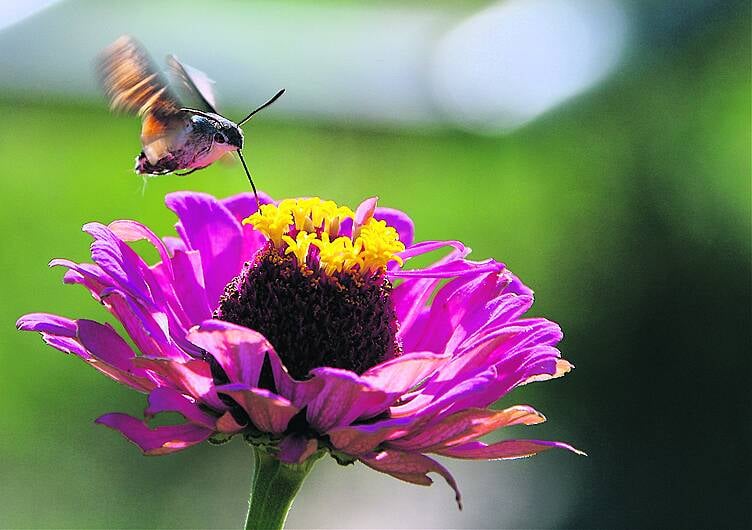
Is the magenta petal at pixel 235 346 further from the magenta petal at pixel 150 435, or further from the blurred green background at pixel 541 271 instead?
the blurred green background at pixel 541 271

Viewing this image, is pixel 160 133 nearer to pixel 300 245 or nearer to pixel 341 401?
pixel 300 245

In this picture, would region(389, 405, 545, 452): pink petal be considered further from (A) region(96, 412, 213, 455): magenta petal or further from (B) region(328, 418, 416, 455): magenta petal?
(A) region(96, 412, 213, 455): magenta petal

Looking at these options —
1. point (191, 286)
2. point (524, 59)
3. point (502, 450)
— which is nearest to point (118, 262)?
point (191, 286)

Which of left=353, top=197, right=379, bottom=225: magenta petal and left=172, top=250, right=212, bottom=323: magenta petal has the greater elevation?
left=353, top=197, right=379, bottom=225: magenta petal

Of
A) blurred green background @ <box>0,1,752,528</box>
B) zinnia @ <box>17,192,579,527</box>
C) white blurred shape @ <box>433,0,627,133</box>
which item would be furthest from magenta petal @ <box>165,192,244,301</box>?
white blurred shape @ <box>433,0,627,133</box>

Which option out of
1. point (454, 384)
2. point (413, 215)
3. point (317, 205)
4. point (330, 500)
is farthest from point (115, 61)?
point (413, 215)

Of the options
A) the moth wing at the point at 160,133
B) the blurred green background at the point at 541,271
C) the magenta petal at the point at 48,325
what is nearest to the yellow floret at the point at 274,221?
the moth wing at the point at 160,133

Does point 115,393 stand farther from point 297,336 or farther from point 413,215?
point 297,336
